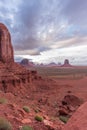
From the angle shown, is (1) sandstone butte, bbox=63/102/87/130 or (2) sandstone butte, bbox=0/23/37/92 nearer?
(1) sandstone butte, bbox=63/102/87/130

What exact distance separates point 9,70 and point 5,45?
12.5 metres

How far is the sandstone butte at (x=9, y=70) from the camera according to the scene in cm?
4788

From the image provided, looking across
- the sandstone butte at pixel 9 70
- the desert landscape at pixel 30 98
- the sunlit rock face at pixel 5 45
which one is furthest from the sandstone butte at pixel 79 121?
the sunlit rock face at pixel 5 45

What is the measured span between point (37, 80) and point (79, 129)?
184ft

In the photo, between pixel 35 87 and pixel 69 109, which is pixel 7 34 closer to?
pixel 35 87

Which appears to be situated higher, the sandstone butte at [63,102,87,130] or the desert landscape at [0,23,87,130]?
the sandstone butte at [63,102,87,130]

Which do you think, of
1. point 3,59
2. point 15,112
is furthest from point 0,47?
point 15,112

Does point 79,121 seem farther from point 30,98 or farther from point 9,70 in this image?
point 9,70

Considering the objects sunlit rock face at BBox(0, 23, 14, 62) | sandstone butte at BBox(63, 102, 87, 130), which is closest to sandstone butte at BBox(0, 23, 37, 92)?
sunlit rock face at BBox(0, 23, 14, 62)

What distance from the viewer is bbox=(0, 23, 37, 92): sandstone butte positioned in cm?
4788

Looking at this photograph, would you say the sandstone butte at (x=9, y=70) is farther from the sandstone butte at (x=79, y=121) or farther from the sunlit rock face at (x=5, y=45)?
the sandstone butte at (x=79, y=121)

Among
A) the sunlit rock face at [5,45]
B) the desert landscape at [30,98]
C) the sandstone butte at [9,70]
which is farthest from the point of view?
the sunlit rock face at [5,45]

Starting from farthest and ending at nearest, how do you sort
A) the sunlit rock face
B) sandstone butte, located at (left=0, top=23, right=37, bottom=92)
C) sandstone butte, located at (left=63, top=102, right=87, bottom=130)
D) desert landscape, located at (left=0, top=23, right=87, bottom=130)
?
the sunlit rock face < sandstone butte, located at (left=0, top=23, right=37, bottom=92) < desert landscape, located at (left=0, top=23, right=87, bottom=130) < sandstone butte, located at (left=63, top=102, right=87, bottom=130)

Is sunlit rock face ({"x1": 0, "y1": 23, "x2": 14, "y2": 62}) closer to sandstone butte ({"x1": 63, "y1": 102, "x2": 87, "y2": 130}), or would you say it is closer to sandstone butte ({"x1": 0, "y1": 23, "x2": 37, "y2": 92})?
sandstone butte ({"x1": 0, "y1": 23, "x2": 37, "y2": 92})
